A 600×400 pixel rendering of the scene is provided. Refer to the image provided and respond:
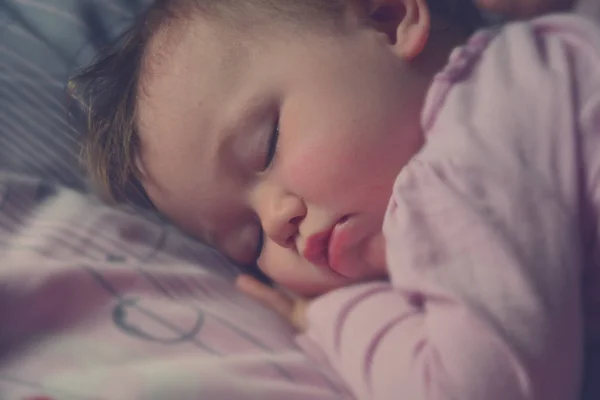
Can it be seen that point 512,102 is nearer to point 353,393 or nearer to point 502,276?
point 502,276

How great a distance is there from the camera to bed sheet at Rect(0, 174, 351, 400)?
506 mm

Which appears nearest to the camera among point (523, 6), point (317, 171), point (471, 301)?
point (471, 301)

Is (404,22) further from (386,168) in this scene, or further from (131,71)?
(131,71)

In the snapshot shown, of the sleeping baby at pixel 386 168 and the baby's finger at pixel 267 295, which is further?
the baby's finger at pixel 267 295

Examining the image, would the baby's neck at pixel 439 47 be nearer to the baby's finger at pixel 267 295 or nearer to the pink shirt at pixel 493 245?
the pink shirt at pixel 493 245

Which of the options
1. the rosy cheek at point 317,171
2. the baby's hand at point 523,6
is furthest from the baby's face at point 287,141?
the baby's hand at point 523,6

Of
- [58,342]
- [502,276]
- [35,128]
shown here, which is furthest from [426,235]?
[35,128]

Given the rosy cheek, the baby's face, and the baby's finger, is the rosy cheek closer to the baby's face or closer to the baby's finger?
the baby's face

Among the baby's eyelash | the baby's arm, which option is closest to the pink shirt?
the baby's arm

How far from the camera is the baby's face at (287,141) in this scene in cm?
66

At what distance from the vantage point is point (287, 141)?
2.27ft

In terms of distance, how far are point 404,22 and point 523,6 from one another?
225 mm

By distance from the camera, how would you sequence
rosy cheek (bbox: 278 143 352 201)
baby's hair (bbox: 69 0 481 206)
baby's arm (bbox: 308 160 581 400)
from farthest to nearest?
1. baby's hair (bbox: 69 0 481 206)
2. rosy cheek (bbox: 278 143 352 201)
3. baby's arm (bbox: 308 160 581 400)

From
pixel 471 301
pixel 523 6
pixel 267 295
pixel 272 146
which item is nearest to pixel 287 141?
pixel 272 146
